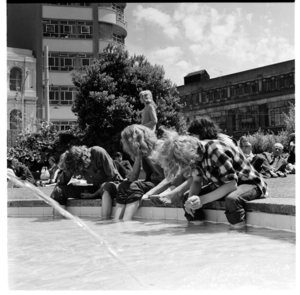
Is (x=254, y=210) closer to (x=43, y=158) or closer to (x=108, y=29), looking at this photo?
(x=43, y=158)

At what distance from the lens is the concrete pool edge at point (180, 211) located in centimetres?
384

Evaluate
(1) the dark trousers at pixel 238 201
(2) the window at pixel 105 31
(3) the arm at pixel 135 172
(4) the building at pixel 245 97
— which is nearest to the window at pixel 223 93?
(4) the building at pixel 245 97

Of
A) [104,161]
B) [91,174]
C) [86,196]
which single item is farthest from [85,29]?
[104,161]

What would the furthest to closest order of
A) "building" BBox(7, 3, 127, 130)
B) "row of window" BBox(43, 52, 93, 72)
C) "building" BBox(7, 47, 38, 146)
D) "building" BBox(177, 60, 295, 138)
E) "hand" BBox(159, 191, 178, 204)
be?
"building" BBox(177, 60, 295, 138)
"row of window" BBox(43, 52, 93, 72)
"building" BBox(7, 3, 127, 130)
"building" BBox(7, 47, 38, 146)
"hand" BBox(159, 191, 178, 204)

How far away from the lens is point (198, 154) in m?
3.98

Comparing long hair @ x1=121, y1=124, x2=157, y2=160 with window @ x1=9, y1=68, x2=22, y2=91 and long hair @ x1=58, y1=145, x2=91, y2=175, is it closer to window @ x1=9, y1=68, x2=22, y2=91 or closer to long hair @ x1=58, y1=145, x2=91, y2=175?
long hair @ x1=58, y1=145, x2=91, y2=175

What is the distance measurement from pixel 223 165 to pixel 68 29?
103ft

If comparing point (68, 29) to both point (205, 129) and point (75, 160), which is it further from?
point (205, 129)

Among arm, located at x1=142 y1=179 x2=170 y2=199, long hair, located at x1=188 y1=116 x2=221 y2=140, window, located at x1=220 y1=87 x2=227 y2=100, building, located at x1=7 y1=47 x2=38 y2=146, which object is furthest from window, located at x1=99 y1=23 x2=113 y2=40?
long hair, located at x1=188 y1=116 x2=221 y2=140

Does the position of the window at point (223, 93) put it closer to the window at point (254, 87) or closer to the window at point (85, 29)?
the window at point (254, 87)

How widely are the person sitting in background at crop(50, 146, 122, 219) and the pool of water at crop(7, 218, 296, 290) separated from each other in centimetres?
78

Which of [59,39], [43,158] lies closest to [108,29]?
[59,39]

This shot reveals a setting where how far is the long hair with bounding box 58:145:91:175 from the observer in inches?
209

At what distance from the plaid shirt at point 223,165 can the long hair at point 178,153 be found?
0.25 feet
